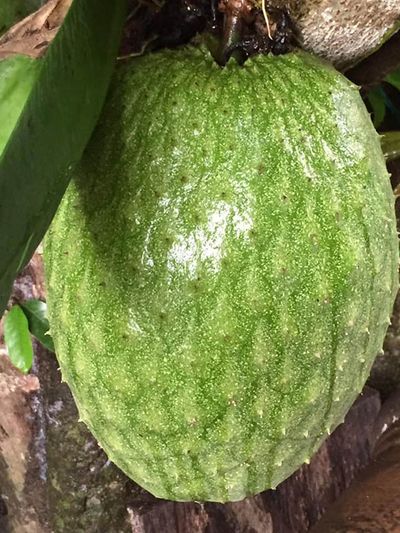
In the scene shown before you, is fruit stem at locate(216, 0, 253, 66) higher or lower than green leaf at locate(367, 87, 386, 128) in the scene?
higher

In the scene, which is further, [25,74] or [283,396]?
[283,396]

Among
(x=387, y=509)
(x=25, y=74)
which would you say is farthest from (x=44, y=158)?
(x=387, y=509)

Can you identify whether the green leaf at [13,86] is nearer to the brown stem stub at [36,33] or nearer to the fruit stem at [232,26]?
the brown stem stub at [36,33]

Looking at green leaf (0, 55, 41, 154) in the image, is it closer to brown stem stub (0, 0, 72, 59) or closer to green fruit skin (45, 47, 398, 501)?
brown stem stub (0, 0, 72, 59)

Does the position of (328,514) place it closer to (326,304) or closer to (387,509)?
(387,509)

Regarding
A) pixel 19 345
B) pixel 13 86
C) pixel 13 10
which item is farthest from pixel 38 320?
pixel 13 86

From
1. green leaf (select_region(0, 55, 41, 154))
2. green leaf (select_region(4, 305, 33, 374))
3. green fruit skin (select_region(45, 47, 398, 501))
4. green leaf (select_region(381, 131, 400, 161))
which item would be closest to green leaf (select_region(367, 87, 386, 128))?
green leaf (select_region(381, 131, 400, 161))

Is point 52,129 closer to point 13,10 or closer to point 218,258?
point 218,258
